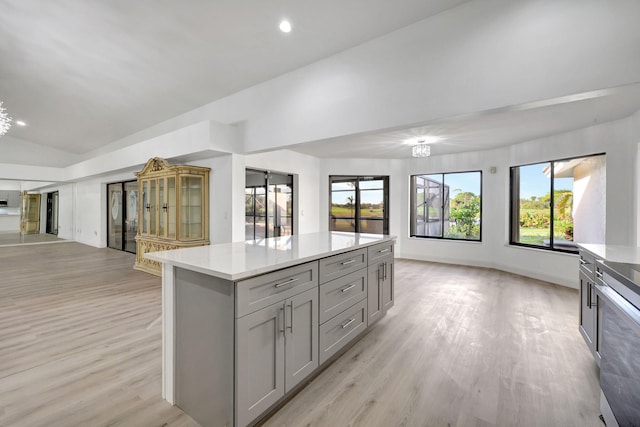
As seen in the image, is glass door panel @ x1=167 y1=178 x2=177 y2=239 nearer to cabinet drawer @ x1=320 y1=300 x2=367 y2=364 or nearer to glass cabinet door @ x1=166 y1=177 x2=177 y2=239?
glass cabinet door @ x1=166 y1=177 x2=177 y2=239

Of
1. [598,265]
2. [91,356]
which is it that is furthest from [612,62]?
[91,356]

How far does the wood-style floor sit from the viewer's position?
1747 mm

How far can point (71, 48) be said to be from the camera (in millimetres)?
4152

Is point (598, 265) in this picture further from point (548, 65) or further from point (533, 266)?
point (533, 266)

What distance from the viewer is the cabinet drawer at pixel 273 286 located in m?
1.50

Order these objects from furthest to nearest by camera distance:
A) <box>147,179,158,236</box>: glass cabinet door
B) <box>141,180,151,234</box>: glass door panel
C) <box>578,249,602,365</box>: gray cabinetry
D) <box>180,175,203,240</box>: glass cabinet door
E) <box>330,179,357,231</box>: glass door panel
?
<box>330,179,357,231</box>: glass door panel → <box>141,180,151,234</box>: glass door panel → <box>147,179,158,236</box>: glass cabinet door → <box>180,175,203,240</box>: glass cabinet door → <box>578,249,602,365</box>: gray cabinetry

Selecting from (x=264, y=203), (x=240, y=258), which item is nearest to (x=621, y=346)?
(x=240, y=258)

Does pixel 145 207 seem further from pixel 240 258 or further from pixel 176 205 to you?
pixel 240 258

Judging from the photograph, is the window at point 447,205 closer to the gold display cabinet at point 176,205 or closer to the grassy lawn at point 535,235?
the grassy lawn at point 535,235

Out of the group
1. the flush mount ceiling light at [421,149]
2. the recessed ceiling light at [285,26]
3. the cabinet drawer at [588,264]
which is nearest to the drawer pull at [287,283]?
the cabinet drawer at [588,264]

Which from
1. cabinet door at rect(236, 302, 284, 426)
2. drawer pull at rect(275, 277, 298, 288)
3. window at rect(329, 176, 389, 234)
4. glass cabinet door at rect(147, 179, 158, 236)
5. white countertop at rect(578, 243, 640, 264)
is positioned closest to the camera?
cabinet door at rect(236, 302, 284, 426)

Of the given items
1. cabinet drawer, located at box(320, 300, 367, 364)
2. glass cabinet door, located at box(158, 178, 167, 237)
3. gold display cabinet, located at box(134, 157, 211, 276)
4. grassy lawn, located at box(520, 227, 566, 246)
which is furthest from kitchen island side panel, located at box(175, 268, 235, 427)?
grassy lawn, located at box(520, 227, 566, 246)

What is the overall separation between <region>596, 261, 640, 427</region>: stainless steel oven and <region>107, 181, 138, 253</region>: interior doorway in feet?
27.7

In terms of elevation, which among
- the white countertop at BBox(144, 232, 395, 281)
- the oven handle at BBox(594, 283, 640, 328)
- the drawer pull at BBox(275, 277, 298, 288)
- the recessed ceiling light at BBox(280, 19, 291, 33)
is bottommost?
the oven handle at BBox(594, 283, 640, 328)
